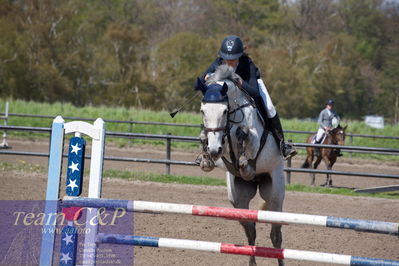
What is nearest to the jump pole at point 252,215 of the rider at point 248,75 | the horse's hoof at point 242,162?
the horse's hoof at point 242,162

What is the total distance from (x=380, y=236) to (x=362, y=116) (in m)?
48.6

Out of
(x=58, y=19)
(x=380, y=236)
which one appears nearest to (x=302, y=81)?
(x=58, y=19)

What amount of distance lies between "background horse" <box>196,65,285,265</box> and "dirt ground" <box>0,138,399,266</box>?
1.10 meters

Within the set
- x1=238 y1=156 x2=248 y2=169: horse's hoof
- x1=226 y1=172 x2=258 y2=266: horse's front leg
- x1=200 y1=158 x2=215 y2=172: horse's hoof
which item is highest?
x1=238 y1=156 x2=248 y2=169: horse's hoof

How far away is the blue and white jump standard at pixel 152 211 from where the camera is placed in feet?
14.2

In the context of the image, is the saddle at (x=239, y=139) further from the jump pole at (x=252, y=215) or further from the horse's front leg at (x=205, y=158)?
the jump pole at (x=252, y=215)

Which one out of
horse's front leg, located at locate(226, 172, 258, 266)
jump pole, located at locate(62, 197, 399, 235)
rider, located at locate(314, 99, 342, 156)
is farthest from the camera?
rider, located at locate(314, 99, 342, 156)

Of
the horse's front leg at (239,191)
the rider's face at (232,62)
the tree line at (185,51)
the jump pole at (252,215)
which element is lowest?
the jump pole at (252,215)

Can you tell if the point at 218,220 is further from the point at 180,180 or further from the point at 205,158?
the point at 180,180

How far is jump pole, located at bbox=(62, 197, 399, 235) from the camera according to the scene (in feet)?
13.9

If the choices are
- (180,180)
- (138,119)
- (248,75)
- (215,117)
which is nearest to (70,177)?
(215,117)

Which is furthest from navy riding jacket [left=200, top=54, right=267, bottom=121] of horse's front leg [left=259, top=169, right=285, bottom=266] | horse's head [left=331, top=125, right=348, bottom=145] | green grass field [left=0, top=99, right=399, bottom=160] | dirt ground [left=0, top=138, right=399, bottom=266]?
green grass field [left=0, top=99, right=399, bottom=160]

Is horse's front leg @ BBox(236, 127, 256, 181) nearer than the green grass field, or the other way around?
horse's front leg @ BBox(236, 127, 256, 181)

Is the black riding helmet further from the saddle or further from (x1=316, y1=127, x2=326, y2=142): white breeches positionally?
(x1=316, y1=127, x2=326, y2=142): white breeches
